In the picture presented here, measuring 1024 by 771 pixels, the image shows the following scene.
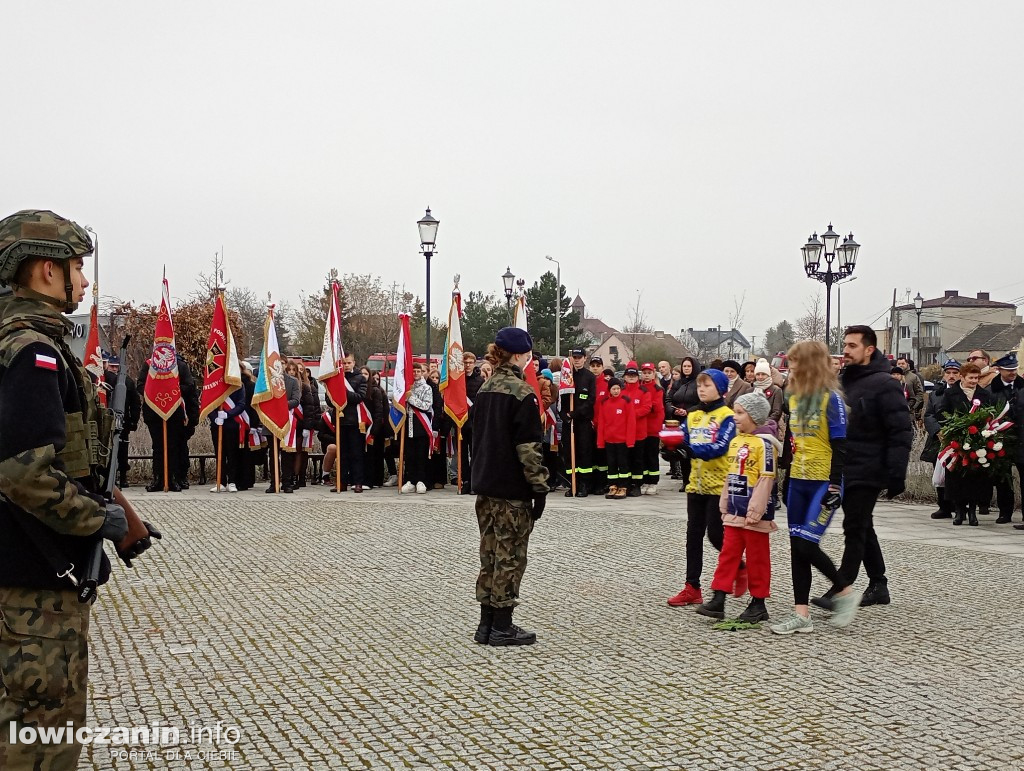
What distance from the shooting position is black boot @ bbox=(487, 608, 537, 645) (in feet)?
23.1

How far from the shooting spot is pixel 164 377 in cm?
1678

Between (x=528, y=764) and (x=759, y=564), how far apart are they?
345 centimetres

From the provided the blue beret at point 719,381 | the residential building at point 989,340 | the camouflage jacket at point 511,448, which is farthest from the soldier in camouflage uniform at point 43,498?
the residential building at point 989,340

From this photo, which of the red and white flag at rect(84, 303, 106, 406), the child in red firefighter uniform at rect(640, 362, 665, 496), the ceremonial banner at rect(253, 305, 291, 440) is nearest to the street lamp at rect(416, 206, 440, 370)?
the ceremonial banner at rect(253, 305, 291, 440)

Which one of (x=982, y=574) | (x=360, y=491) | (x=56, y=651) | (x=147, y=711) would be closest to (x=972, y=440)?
(x=982, y=574)

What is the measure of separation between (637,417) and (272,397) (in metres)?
5.93

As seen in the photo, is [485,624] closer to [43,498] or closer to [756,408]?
[756,408]

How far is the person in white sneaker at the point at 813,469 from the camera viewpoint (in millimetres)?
7449

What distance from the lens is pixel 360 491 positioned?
1712 centimetres

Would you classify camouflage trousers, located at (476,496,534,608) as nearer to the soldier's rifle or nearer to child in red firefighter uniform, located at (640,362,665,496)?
the soldier's rifle

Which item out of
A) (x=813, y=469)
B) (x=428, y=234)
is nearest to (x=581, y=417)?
(x=428, y=234)

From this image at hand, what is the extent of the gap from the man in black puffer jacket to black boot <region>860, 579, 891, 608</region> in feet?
Answer: 2.01

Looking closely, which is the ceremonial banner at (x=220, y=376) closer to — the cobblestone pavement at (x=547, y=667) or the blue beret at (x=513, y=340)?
the cobblestone pavement at (x=547, y=667)

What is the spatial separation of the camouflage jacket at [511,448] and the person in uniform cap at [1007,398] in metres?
8.34
